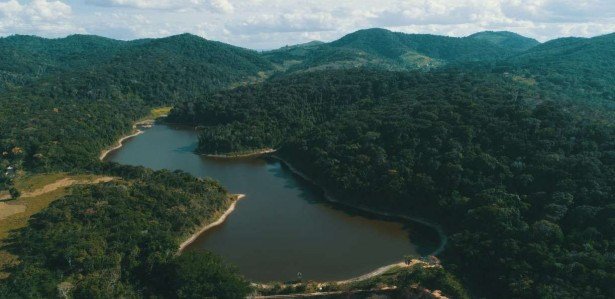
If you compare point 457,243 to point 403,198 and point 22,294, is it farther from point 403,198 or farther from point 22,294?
point 22,294

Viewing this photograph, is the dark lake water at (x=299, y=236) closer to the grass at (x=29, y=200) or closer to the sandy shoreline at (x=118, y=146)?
the grass at (x=29, y=200)

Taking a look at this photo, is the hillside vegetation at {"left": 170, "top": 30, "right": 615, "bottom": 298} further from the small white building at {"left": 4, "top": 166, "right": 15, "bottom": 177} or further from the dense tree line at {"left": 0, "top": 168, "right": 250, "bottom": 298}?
the small white building at {"left": 4, "top": 166, "right": 15, "bottom": 177}

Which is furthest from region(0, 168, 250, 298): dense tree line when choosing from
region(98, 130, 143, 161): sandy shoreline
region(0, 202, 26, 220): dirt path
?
region(98, 130, 143, 161): sandy shoreline

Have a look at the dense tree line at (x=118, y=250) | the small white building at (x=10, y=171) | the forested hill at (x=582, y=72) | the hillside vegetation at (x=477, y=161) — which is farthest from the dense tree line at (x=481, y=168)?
the small white building at (x=10, y=171)

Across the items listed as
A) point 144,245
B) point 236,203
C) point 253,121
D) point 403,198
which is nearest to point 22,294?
point 144,245

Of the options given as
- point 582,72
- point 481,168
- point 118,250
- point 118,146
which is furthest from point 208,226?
point 582,72

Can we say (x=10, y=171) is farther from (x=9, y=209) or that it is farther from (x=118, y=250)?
(x=118, y=250)

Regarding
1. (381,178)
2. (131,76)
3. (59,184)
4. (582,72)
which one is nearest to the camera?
(381,178)
